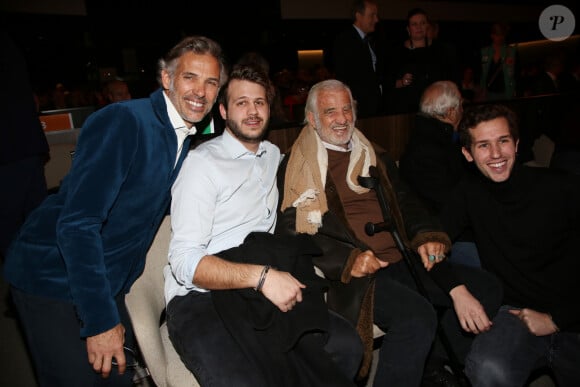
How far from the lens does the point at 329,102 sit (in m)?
2.45

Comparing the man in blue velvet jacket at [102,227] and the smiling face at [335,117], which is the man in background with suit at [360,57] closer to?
the smiling face at [335,117]

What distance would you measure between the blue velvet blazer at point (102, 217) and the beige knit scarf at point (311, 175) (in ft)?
2.34

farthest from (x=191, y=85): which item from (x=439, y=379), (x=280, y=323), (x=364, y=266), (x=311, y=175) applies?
(x=439, y=379)

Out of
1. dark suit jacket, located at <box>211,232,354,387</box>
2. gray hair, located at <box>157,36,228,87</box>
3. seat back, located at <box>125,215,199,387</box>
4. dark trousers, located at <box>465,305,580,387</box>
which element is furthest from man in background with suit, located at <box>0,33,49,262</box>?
dark trousers, located at <box>465,305,580,387</box>

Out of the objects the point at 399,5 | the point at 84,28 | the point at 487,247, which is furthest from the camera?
the point at 399,5

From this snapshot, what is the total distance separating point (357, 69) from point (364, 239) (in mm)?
2515

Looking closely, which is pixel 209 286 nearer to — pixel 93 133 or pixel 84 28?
pixel 93 133

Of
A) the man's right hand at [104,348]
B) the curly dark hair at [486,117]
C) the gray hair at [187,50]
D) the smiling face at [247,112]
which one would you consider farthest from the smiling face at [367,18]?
the man's right hand at [104,348]

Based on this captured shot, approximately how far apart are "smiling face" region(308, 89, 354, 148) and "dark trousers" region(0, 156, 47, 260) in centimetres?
200

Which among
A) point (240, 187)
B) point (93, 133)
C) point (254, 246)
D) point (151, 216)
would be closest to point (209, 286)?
point (254, 246)

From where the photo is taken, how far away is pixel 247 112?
6.53ft

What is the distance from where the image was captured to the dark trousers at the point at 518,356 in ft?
5.62

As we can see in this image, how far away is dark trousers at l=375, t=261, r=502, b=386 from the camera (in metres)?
1.93

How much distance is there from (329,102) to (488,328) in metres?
1.55
